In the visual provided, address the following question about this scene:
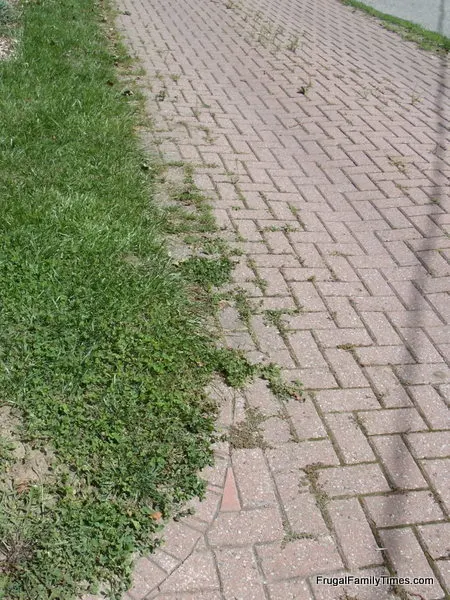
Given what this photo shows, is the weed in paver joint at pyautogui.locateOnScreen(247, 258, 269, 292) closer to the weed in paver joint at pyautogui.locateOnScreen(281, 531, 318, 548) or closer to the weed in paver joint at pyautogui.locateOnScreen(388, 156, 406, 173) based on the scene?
the weed in paver joint at pyautogui.locateOnScreen(281, 531, 318, 548)

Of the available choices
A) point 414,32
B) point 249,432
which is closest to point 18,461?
point 249,432

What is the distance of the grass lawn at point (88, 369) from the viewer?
2518 mm

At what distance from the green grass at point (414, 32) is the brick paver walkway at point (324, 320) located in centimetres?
179

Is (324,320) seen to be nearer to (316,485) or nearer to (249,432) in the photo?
(249,432)

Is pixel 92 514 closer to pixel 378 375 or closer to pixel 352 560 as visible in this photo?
pixel 352 560

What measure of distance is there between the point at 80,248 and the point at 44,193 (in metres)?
0.78

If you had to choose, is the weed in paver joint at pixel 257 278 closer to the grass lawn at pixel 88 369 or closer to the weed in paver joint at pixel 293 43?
the grass lawn at pixel 88 369

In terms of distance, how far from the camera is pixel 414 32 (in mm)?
10953

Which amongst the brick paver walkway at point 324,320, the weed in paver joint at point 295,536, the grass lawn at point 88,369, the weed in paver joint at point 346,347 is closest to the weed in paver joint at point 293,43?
the brick paver walkway at point 324,320

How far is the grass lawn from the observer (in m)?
2.52

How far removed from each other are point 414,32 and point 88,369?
31.9 ft

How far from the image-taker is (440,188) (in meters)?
5.58

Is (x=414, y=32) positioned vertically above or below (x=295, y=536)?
above

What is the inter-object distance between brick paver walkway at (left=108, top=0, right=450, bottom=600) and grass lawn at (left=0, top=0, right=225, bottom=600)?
20 centimetres
